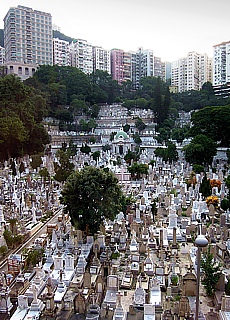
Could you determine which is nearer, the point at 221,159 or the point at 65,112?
the point at 221,159

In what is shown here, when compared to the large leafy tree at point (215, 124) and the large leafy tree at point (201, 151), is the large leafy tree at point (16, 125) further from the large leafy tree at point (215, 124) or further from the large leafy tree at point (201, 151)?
the large leafy tree at point (215, 124)

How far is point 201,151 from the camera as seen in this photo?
30016 millimetres

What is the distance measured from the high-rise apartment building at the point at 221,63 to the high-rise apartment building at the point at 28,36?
36.1m

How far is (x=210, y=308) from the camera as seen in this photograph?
827cm

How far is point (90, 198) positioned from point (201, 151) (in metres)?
19.7

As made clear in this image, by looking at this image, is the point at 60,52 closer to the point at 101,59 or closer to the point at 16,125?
the point at 101,59

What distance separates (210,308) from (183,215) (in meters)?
7.83

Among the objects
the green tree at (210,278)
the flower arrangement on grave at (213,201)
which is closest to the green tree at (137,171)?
the flower arrangement on grave at (213,201)

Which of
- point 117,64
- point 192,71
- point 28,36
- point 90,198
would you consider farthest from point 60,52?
point 90,198

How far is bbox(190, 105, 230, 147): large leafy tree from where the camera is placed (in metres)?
34.9

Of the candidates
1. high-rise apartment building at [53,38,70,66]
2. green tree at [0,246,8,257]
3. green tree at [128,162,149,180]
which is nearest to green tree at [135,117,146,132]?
green tree at [128,162,149,180]

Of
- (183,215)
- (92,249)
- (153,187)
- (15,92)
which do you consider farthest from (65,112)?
(92,249)

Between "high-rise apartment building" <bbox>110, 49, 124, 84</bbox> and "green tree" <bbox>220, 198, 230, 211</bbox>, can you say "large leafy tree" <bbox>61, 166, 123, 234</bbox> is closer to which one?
"green tree" <bbox>220, 198, 230, 211</bbox>

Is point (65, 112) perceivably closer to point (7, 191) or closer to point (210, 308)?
point (7, 191)
